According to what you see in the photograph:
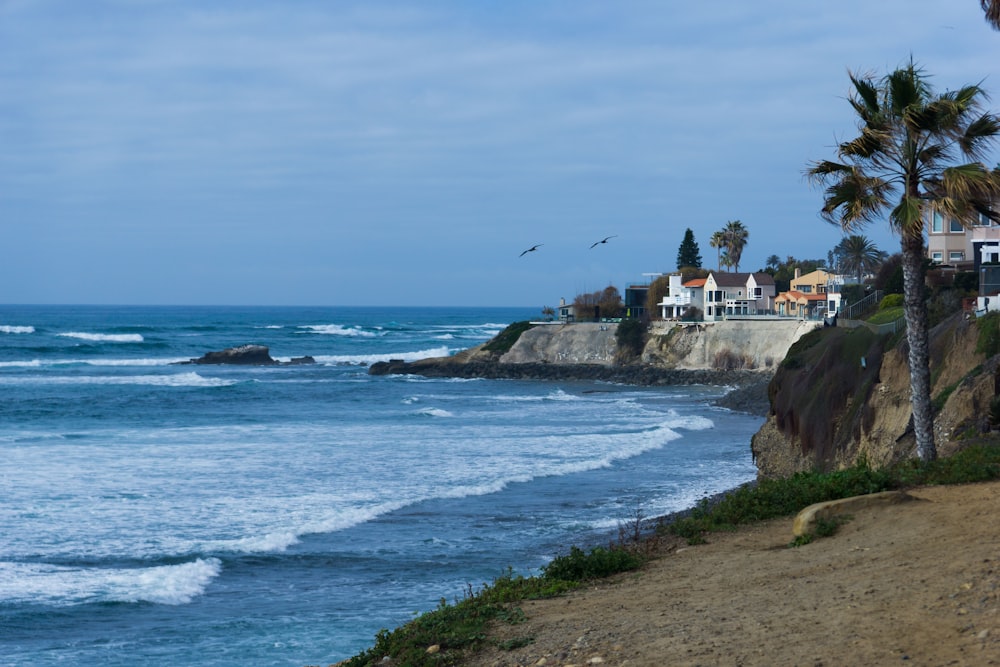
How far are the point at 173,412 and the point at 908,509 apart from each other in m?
45.3

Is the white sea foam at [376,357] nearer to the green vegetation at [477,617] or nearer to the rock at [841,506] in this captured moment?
the rock at [841,506]

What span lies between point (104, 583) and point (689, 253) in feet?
380

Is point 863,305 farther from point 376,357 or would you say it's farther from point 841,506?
point 376,357

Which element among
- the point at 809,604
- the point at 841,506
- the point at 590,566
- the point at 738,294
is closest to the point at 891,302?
the point at 841,506

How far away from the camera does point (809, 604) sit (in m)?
8.69

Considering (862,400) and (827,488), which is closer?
(827,488)

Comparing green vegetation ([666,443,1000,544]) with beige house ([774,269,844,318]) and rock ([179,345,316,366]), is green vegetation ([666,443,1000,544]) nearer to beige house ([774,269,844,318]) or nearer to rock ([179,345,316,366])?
beige house ([774,269,844,318])

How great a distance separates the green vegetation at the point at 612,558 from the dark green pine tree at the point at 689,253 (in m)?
115

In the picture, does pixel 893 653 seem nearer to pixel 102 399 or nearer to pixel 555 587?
pixel 555 587

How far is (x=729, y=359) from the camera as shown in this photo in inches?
3034

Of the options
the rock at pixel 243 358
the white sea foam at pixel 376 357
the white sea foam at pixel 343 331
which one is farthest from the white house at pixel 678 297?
the white sea foam at pixel 343 331

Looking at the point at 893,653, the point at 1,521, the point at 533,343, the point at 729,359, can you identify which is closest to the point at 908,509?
the point at 893,653

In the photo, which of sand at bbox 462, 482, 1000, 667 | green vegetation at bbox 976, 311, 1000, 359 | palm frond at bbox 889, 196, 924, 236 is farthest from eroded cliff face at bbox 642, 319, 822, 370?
sand at bbox 462, 482, 1000, 667

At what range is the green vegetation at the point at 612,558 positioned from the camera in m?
9.34
